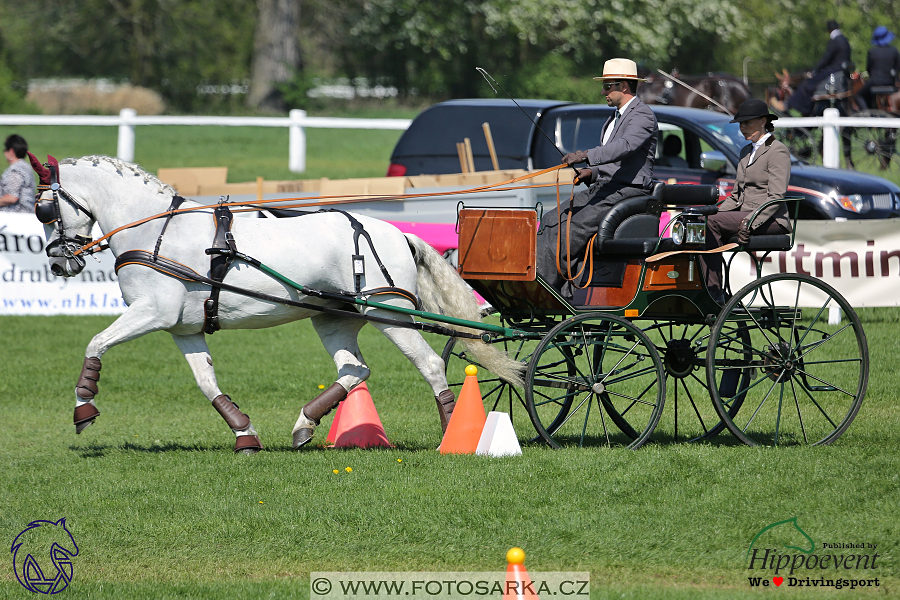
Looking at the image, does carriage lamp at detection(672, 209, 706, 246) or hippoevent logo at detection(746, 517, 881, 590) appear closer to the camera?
hippoevent logo at detection(746, 517, 881, 590)

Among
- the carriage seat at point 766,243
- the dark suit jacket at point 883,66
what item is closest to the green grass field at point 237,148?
the dark suit jacket at point 883,66

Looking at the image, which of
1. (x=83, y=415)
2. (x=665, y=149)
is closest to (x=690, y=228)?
(x=83, y=415)

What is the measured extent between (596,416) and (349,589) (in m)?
4.48

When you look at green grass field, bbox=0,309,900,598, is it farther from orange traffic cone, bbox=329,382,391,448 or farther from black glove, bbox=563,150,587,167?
black glove, bbox=563,150,587,167

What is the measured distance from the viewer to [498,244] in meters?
7.12

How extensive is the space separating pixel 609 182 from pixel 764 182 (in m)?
1.07

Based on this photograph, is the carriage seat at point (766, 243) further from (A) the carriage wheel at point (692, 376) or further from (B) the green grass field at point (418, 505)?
(B) the green grass field at point (418, 505)

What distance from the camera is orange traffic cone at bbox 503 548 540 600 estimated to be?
4.02m

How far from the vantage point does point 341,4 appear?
3997 cm

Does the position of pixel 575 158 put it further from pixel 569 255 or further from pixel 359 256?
pixel 359 256

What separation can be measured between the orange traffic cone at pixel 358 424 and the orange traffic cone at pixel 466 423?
0.69 m

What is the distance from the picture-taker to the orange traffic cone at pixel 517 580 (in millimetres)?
4020

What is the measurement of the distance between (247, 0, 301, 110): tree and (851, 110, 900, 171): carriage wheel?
22.6m

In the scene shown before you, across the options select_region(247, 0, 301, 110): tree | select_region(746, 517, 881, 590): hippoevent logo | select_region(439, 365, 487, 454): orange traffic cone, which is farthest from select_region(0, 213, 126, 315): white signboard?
select_region(247, 0, 301, 110): tree
